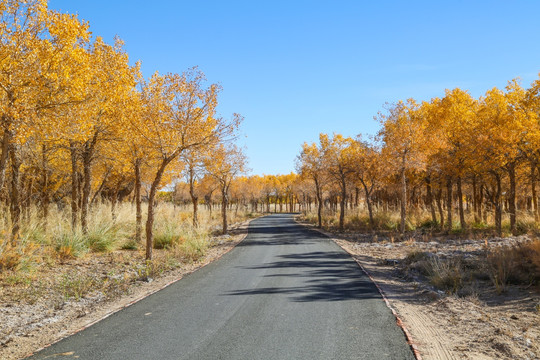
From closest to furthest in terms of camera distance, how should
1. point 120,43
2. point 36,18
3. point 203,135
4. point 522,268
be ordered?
point 36,18 < point 522,268 < point 203,135 < point 120,43

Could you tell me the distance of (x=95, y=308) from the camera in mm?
8320

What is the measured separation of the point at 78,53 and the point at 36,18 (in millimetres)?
1136

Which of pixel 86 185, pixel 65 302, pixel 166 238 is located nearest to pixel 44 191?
pixel 86 185

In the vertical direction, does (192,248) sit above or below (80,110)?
below

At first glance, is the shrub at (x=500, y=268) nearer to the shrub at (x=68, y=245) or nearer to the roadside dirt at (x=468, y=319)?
the roadside dirt at (x=468, y=319)

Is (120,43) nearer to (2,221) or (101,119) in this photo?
(101,119)

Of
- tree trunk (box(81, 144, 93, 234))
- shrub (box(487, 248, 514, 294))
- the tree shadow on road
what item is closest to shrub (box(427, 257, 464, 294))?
shrub (box(487, 248, 514, 294))

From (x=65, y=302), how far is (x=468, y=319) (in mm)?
8345

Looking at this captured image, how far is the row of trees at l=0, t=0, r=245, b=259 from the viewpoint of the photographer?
905 centimetres

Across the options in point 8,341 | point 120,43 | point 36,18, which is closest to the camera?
point 8,341

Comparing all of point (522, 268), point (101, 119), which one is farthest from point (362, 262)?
point (101, 119)

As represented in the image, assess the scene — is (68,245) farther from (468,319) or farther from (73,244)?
(468,319)

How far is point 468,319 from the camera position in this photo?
740cm

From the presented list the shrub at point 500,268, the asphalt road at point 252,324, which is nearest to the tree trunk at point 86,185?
the asphalt road at point 252,324
